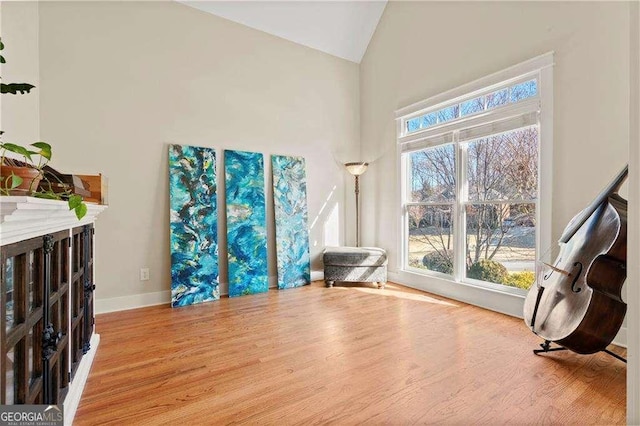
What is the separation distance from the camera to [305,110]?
14.2 ft

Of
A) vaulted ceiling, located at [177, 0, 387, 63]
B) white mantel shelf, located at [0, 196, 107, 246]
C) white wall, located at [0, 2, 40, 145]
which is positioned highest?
vaulted ceiling, located at [177, 0, 387, 63]

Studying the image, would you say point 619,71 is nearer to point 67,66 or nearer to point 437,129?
point 437,129

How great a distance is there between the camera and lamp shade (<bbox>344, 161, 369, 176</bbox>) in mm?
4422

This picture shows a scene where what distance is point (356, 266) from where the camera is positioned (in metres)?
4.06

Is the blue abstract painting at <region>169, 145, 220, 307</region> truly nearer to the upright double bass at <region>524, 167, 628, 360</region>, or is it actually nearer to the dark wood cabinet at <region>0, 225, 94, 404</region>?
the dark wood cabinet at <region>0, 225, 94, 404</region>

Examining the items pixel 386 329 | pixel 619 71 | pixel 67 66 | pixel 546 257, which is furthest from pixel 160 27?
pixel 546 257

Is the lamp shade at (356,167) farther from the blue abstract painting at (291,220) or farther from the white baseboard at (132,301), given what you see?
the white baseboard at (132,301)

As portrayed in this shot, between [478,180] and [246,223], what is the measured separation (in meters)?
2.72

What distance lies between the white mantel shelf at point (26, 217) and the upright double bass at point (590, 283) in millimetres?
2539

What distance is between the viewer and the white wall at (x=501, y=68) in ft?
7.72

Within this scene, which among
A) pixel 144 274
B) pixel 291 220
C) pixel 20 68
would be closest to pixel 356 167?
pixel 291 220

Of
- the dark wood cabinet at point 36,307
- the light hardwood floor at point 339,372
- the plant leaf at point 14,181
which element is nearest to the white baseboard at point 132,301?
the light hardwood floor at point 339,372

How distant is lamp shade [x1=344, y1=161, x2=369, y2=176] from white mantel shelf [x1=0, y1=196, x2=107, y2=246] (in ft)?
11.8

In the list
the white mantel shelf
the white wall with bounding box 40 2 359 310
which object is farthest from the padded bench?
the white mantel shelf
